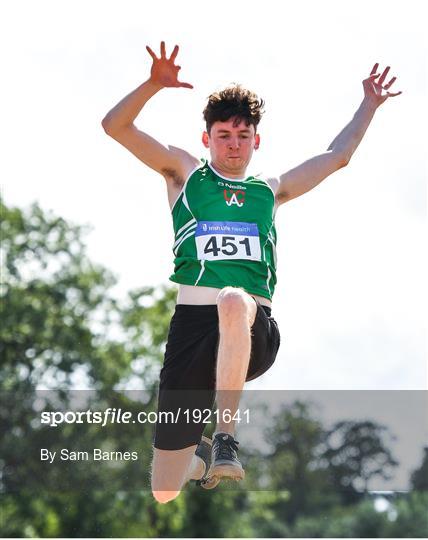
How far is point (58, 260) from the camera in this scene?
4425 centimetres

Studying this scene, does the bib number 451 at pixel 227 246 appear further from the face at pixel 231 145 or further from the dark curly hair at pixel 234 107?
the dark curly hair at pixel 234 107

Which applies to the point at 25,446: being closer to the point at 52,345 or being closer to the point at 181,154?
the point at 52,345

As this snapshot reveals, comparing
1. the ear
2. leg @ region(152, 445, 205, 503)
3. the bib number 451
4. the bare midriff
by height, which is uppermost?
the ear

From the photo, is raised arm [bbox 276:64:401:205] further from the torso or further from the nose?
the torso

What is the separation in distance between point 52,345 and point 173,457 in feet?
116

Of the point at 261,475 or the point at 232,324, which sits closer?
the point at 232,324

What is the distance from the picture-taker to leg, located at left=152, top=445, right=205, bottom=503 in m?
7.64

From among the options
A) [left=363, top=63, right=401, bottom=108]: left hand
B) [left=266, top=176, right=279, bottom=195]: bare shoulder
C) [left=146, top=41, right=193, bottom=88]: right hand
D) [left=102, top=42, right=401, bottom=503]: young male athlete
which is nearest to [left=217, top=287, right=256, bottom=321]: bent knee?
[left=102, top=42, right=401, bottom=503]: young male athlete

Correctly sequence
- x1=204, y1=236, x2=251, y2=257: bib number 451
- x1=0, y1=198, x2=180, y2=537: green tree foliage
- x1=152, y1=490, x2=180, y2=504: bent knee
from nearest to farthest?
x1=204, y1=236, x2=251, y2=257: bib number 451 < x1=152, y1=490, x2=180, y2=504: bent knee < x1=0, y1=198, x2=180, y2=537: green tree foliage

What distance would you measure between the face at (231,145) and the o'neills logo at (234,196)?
20cm

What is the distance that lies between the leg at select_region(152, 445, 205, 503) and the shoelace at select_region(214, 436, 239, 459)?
2.97 ft

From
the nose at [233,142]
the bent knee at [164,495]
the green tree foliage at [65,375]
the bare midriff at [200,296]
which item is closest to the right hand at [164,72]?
the nose at [233,142]

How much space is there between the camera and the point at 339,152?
319 inches

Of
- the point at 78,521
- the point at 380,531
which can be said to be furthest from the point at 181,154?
the point at 380,531
